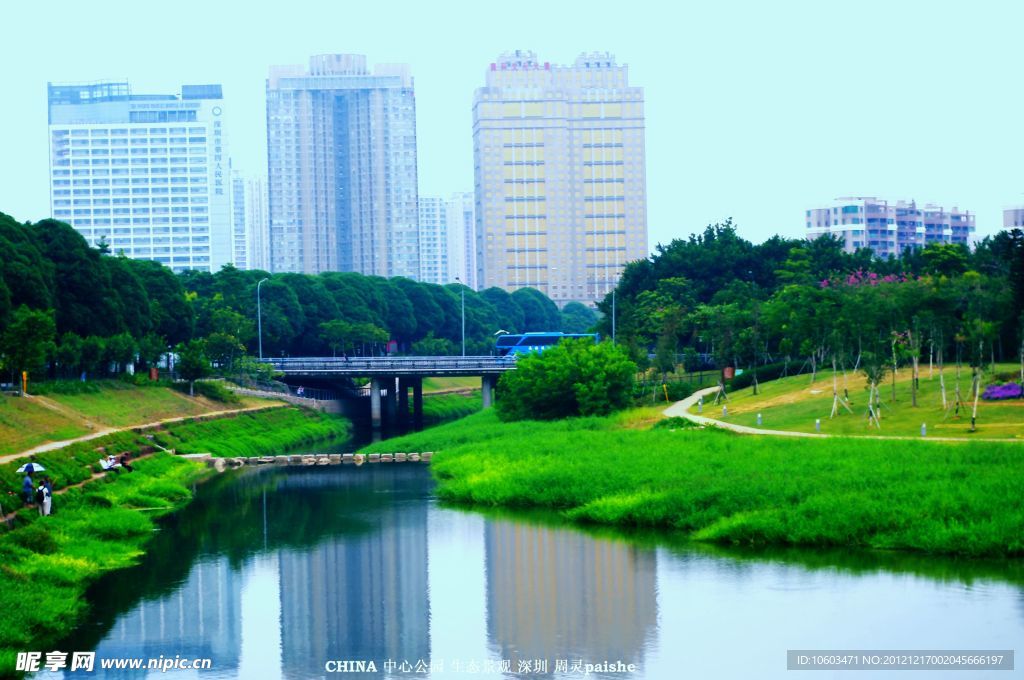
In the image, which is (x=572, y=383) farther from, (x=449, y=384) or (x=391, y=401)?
(x=449, y=384)

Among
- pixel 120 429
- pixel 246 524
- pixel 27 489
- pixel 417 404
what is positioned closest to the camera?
pixel 27 489

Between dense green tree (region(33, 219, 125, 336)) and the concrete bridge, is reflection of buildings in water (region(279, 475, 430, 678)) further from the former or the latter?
the concrete bridge

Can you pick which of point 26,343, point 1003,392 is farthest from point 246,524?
point 1003,392

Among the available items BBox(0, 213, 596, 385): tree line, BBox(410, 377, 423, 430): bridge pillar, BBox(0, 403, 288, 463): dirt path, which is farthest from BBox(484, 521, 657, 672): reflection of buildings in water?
BBox(410, 377, 423, 430): bridge pillar

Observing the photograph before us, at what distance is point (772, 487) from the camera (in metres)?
39.0

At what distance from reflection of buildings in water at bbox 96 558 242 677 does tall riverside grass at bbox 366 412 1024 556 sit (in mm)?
12480

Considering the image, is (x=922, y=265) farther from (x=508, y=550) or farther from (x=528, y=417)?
(x=508, y=550)

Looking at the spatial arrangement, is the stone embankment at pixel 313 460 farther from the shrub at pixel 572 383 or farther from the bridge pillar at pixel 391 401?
the bridge pillar at pixel 391 401

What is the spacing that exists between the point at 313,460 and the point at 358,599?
106 ft

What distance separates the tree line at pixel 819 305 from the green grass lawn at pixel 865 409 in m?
1.40

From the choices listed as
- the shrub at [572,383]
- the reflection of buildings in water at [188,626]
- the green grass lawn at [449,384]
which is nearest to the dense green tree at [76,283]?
the shrub at [572,383]

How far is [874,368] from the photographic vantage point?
2055 inches

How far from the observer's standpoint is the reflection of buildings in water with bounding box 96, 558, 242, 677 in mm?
27922

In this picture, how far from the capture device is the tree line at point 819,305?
184 ft
